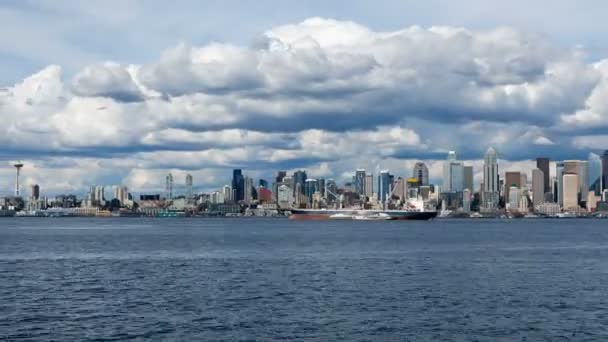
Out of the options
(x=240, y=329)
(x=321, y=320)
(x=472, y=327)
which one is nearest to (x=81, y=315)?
(x=240, y=329)

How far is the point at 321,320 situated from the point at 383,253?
66.2 m

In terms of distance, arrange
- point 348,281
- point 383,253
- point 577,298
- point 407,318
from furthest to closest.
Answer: point 383,253
point 348,281
point 577,298
point 407,318

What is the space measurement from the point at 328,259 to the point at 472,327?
5496cm

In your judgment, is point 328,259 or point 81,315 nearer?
point 81,315

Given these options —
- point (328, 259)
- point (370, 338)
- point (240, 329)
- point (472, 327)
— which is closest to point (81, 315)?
point (240, 329)

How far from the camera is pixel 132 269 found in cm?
8850

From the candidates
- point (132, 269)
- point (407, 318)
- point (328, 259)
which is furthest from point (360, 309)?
point (328, 259)

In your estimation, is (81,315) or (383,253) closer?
(81,315)

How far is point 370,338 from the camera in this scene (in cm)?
4597

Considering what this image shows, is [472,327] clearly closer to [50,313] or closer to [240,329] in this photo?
[240,329]

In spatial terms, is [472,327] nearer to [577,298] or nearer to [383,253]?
[577,298]

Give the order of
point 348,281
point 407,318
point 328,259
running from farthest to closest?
point 328,259, point 348,281, point 407,318

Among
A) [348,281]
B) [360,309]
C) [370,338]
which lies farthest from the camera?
[348,281]

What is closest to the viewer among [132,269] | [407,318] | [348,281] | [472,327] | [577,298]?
[472,327]
